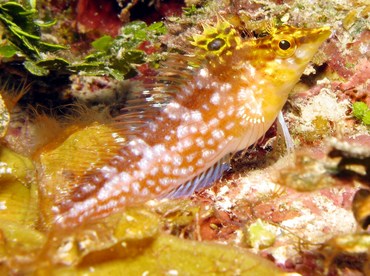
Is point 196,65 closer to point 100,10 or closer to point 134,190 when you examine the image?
point 134,190

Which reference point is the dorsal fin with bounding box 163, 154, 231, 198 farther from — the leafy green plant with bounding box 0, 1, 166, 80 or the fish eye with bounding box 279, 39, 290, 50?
the leafy green plant with bounding box 0, 1, 166, 80

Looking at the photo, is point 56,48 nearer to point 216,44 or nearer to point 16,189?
point 16,189

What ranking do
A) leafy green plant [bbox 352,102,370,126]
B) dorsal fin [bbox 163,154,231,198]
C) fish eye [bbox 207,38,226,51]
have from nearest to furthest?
fish eye [bbox 207,38,226,51] < dorsal fin [bbox 163,154,231,198] < leafy green plant [bbox 352,102,370,126]

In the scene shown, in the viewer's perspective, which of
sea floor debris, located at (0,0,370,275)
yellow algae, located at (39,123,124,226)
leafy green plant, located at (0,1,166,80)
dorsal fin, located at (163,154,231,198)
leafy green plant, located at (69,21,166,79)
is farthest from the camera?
leafy green plant, located at (69,21,166,79)

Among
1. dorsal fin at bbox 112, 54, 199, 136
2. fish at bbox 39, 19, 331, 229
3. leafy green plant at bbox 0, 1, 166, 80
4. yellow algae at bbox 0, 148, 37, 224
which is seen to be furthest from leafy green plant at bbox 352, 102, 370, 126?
yellow algae at bbox 0, 148, 37, 224

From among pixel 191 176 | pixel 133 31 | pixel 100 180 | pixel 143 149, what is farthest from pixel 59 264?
pixel 133 31

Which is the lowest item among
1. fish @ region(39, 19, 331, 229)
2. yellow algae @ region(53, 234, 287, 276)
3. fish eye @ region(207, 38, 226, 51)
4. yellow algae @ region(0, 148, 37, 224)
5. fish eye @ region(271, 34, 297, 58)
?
yellow algae @ region(0, 148, 37, 224)

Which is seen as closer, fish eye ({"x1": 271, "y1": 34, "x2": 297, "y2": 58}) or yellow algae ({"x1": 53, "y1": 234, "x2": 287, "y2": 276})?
yellow algae ({"x1": 53, "y1": 234, "x2": 287, "y2": 276})
